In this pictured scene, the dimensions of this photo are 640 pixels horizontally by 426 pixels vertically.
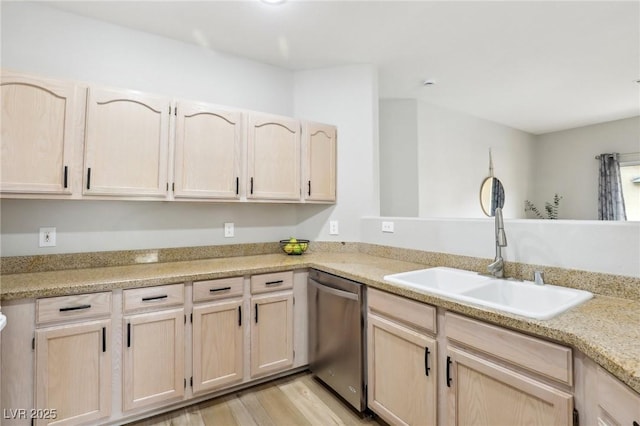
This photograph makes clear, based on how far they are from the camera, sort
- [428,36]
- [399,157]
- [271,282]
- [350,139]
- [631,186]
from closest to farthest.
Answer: [271,282]
[428,36]
[350,139]
[399,157]
[631,186]

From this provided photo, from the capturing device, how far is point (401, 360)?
1607mm

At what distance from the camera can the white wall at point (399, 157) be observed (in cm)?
371

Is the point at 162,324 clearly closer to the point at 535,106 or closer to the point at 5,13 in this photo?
the point at 5,13

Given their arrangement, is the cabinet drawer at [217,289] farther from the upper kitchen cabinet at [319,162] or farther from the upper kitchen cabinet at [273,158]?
the upper kitchen cabinet at [319,162]

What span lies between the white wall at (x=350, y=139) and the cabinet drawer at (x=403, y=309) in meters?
1.04

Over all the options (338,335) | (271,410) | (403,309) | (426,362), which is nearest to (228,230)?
(338,335)

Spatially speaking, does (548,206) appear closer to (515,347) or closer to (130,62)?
(515,347)

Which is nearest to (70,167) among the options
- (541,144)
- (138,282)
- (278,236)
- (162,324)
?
(138,282)

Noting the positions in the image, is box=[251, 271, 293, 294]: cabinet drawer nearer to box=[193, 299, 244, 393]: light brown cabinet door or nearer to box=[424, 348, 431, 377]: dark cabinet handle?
box=[193, 299, 244, 393]: light brown cabinet door

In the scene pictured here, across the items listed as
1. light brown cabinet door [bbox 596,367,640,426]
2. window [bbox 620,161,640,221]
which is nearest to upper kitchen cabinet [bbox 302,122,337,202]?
light brown cabinet door [bbox 596,367,640,426]

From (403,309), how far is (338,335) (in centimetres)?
60

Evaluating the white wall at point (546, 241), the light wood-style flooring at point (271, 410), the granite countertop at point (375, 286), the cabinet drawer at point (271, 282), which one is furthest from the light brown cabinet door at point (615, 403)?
the cabinet drawer at point (271, 282)

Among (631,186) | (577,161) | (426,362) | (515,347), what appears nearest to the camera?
(515,347)

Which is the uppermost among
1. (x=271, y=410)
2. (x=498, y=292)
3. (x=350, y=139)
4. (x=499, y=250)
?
(x=350, y=139)
